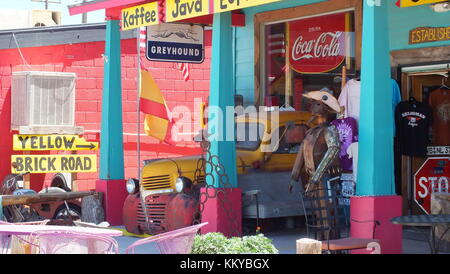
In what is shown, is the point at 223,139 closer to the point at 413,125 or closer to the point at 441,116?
the point at 413,125

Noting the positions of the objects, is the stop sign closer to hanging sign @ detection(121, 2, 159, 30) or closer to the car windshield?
the car windshield

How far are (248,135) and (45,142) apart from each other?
5.56m

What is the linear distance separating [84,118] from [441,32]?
9.15 m

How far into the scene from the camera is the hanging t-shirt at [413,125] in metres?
11.9

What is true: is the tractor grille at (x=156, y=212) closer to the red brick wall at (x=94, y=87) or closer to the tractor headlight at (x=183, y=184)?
the tractor headlight at (x=183, y=184)

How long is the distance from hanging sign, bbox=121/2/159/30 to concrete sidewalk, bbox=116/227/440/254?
3267mm

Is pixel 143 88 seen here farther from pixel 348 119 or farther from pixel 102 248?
pixel 102 248

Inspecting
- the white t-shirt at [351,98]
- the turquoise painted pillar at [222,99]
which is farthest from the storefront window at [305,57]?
the turquoise painted pillar at [222,99]

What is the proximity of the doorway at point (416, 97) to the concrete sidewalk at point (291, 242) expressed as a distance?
1.63ft

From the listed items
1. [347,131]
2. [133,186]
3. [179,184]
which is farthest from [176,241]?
[133,186]

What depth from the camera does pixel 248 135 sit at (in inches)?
529

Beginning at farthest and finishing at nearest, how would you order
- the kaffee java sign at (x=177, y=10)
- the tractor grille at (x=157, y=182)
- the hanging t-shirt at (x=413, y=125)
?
the tractor grille at (x=157, y=182) < the hanging t-shirt at (x=413, y=125) < the kaffee java sign at (x=177, y=10)

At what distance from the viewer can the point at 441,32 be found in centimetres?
1168
